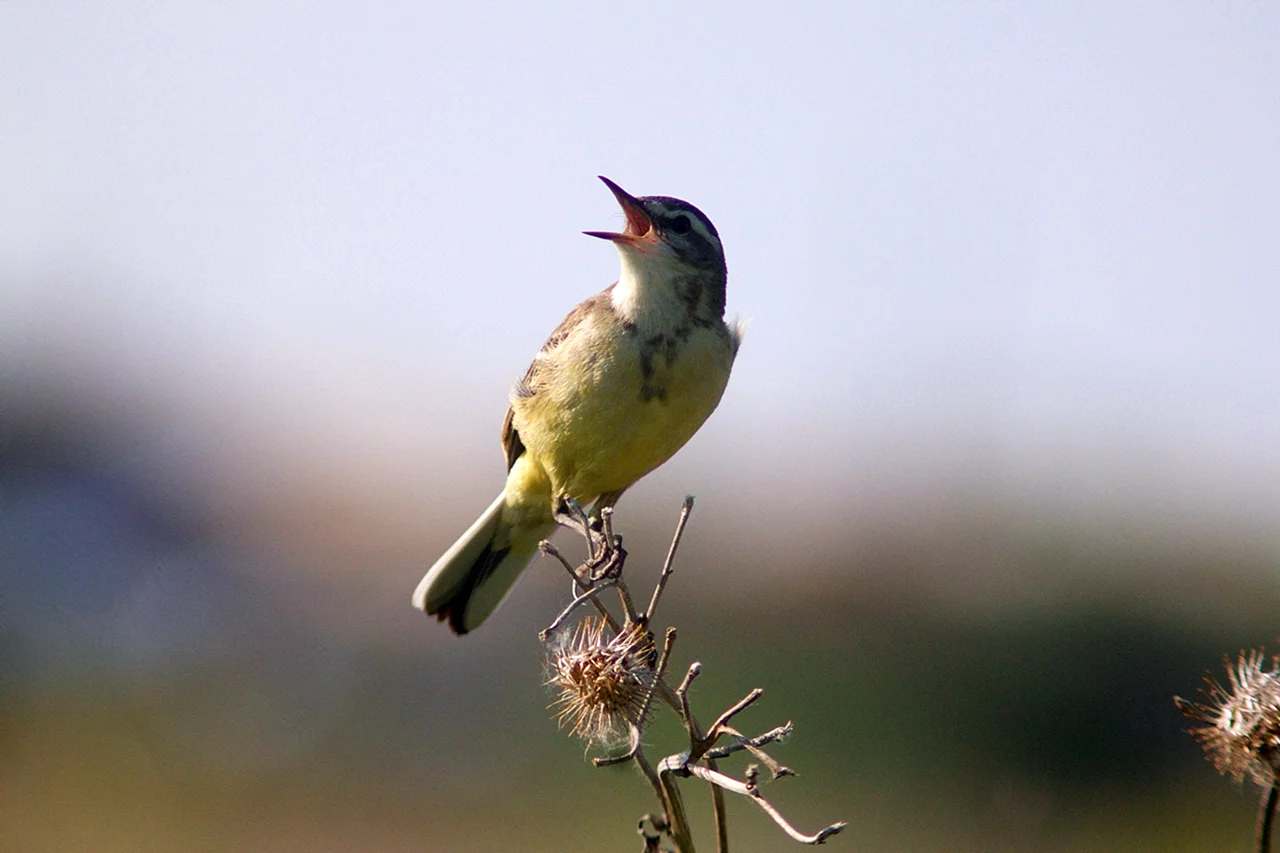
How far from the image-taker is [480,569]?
495 centimetres

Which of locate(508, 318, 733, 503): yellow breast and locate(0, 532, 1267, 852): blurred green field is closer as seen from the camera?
locate(508, 318, 733, 503): yellow breast

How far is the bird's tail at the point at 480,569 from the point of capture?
486 cm

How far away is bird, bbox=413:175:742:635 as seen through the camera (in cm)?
412

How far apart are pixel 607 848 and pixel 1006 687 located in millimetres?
4184

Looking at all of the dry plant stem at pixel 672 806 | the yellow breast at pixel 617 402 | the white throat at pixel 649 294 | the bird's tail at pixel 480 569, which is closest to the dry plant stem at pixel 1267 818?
the dry plant stem at pixel 672 806

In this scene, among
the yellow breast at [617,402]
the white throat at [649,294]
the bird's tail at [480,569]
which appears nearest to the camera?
the yellow breast at [617,402]

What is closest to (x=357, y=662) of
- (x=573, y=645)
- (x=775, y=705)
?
(x=775, y=705)

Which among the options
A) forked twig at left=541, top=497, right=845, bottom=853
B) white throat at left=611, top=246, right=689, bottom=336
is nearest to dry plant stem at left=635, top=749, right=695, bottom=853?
forked twig at left=541, top=497, right=845, bottom=853

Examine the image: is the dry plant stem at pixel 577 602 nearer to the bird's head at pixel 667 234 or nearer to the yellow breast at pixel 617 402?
the yellow breast at pixel 617 402

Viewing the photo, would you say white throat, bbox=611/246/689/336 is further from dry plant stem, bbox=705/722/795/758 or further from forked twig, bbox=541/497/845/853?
dry plant stem, bbox=705/722/795/758

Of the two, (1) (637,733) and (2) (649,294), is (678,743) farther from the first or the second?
(1) (637,733)

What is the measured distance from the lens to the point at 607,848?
9.24m

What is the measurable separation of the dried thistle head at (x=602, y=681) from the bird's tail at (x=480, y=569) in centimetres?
269

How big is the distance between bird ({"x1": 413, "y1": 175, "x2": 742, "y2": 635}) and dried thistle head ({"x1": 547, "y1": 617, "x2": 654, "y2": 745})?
1923mm
